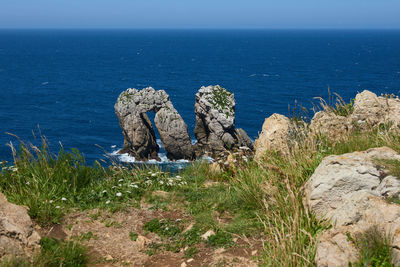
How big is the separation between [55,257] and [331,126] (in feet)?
26.8

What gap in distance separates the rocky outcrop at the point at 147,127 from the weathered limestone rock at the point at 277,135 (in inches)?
1556

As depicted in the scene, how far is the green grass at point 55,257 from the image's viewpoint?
524 cm

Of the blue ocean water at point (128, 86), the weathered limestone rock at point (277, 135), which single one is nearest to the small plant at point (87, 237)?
the weathered limestone rock at point (277, 135)

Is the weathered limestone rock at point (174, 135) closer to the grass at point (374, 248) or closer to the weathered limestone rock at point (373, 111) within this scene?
the weathered limestone rock at point (373, 111)

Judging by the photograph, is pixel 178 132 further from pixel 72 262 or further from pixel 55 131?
pixel 72 262

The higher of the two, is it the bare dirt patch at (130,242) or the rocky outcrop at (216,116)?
the bare dirt patch at (130,242)

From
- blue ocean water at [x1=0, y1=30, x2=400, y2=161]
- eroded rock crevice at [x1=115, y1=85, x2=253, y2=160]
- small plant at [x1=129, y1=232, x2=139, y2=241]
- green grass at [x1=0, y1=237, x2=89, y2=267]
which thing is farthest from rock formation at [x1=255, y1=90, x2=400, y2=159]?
eroded rock crevice at [x1=115, y1=85, x2=253, y2=160]

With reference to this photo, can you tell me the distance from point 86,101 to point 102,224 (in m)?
77.5

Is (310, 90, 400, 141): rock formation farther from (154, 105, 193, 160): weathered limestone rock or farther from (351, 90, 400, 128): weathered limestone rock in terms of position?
(154, 105, 193, 160): weathered limestone rock

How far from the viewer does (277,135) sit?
11195mm

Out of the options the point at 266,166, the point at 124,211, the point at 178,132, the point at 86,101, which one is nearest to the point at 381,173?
the point at 266,166

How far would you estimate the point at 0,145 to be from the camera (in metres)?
51.6

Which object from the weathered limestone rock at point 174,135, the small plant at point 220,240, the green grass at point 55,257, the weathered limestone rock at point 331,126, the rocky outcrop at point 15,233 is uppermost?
the weathered limestone rock at point 331,126

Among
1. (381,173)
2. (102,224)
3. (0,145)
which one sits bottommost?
(0,145)
